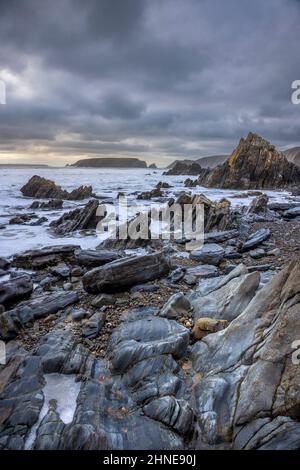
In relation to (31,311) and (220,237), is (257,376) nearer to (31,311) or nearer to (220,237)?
(31,311)

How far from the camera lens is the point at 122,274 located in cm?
809

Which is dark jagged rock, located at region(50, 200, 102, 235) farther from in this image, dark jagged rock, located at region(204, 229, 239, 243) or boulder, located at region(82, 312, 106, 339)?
boulder, located at region(82, 312, 106, 339)

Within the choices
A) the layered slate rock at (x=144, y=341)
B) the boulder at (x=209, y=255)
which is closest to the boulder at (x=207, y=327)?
the layered slate rock at (x=144, y=341)

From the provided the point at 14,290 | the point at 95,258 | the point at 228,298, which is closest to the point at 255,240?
the point at 228,298

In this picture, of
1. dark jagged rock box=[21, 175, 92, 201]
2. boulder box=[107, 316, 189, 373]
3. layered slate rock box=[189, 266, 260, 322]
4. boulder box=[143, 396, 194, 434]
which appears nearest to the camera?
boulder box=[143, 396, 194, 434]

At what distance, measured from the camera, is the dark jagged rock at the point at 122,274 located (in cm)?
793

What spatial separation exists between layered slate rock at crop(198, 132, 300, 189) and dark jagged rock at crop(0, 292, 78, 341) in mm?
45861

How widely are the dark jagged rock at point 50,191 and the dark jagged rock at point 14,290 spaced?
84.0 feet

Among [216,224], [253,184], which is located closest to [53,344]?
[216,224]

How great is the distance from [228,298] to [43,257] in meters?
8.06

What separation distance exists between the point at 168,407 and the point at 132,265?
4.76 m

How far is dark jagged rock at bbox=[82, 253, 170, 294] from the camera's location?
26.0 feet

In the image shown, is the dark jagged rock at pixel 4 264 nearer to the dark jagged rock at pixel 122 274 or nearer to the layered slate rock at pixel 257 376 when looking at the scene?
the dark jagged rock at pixel 122 274

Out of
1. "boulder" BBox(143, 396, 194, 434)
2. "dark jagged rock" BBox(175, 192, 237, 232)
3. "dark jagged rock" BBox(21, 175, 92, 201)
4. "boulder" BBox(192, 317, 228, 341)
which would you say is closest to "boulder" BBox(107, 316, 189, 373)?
"boulder" BBox(192, 317, 228, 341)
